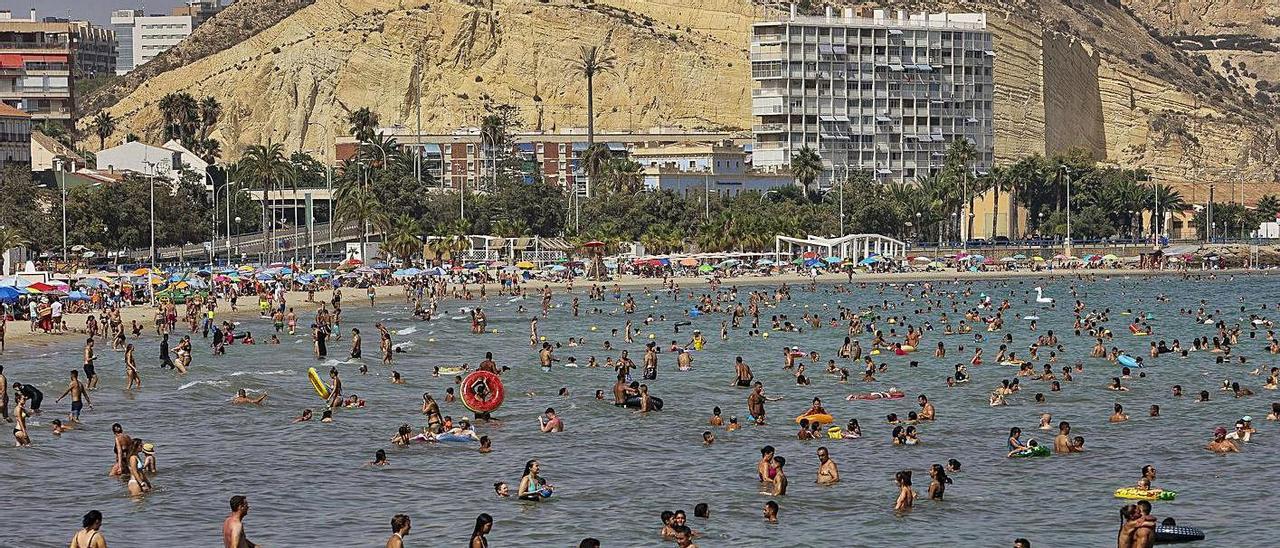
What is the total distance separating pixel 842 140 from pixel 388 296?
8081 cm

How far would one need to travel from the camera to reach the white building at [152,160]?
133875 millimetres

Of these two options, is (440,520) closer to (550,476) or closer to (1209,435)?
(550,476)

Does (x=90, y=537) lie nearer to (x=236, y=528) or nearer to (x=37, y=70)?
(x=236, y=528)

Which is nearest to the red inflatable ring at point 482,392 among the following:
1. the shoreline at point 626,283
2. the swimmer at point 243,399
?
the swimmer at point 243,399

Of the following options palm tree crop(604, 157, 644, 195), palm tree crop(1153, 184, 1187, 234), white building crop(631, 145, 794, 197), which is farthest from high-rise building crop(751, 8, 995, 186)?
palm tree crop(604, 157, 644, 195)

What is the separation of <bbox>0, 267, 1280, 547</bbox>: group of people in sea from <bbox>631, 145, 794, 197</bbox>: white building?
43523 millimetres

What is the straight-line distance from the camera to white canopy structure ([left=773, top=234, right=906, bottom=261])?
379ft

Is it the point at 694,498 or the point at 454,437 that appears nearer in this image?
the point at 694,498

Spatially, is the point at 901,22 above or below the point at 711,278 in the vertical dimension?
above

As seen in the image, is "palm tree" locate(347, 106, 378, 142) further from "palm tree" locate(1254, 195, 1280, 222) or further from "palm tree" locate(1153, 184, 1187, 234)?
"palm tree" locate(1254, 195, 1280, 222)

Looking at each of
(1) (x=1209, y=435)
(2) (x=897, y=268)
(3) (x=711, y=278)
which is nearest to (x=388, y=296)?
(3) (x=711, y=278)

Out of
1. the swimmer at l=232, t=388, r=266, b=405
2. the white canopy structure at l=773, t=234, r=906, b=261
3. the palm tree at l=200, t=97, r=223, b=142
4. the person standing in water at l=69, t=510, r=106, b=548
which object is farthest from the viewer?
the palm tree at l=200, t=97, r=223, b=142

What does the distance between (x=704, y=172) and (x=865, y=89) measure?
24.9 meters

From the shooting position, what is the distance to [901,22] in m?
163
